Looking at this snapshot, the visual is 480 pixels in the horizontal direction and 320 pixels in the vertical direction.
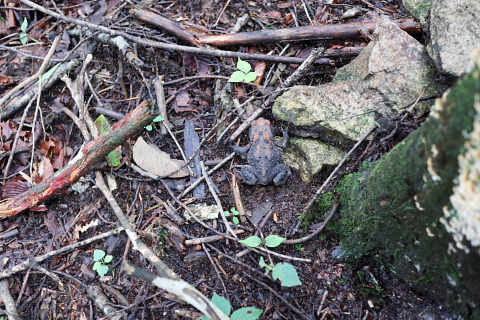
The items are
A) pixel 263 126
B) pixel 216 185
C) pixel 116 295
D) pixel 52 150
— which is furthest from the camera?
pixel 52 150

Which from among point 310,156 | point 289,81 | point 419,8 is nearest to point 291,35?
point 289,81

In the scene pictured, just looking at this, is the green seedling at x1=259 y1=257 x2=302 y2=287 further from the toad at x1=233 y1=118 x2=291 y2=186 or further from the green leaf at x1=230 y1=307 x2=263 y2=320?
the toad at x1=233 y1=118 x2=291 y2=186

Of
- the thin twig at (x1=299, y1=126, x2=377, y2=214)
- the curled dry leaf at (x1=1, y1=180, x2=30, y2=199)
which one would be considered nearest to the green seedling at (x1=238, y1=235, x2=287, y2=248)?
the thin twig at (x1=299, y1=126, x2=377, y2=214)

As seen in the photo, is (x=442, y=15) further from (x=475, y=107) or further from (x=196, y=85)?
(x=196, y=85)

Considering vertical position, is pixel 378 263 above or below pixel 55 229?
above

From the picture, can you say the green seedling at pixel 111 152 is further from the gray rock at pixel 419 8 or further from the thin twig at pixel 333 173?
the gray rock at pixel 419 8

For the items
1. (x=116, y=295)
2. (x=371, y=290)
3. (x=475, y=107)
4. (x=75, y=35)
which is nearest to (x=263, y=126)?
(x=371, y=290)
